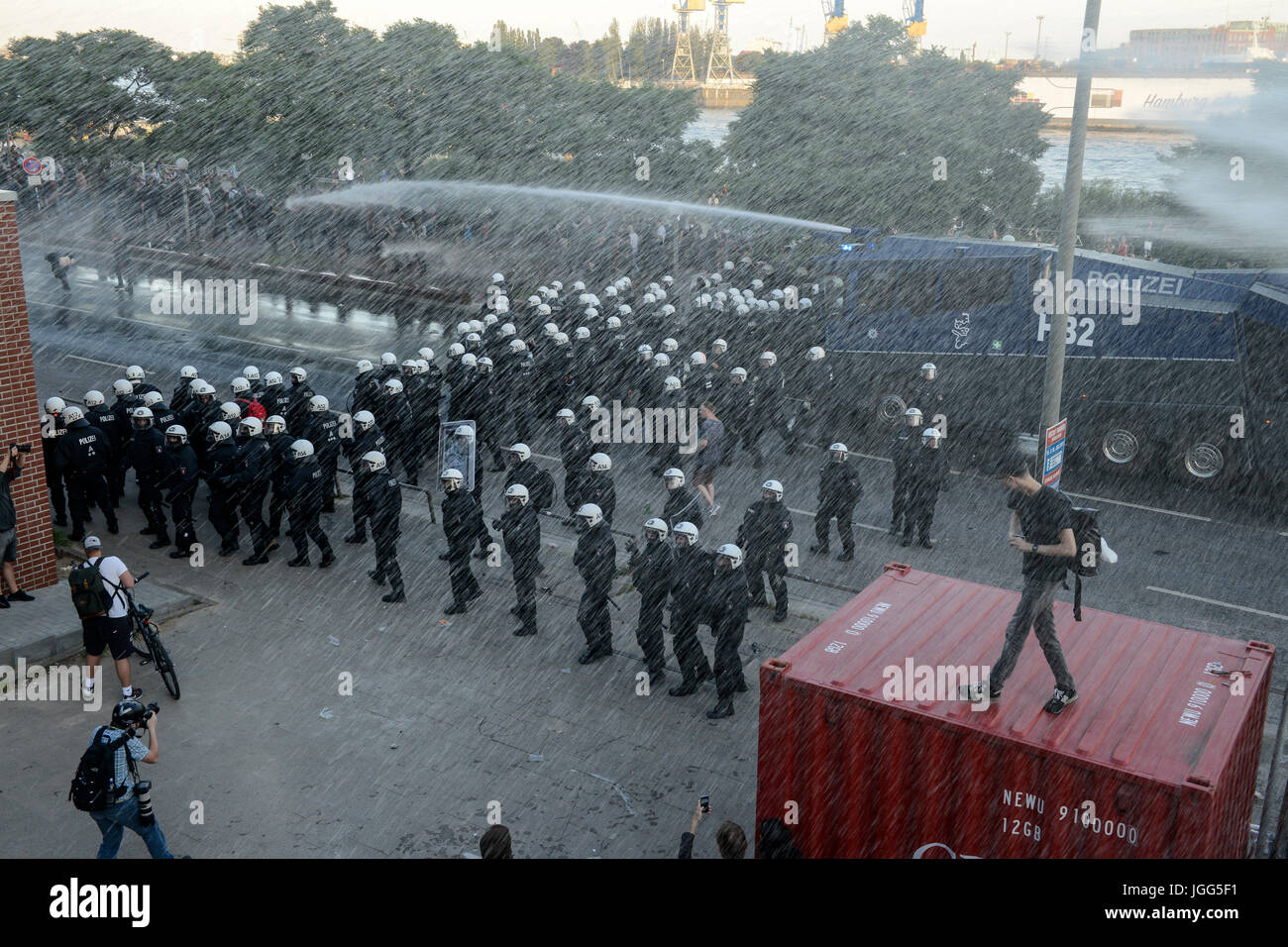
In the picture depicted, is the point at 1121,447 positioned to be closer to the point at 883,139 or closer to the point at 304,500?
the point at 304,500

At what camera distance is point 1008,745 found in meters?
6.67

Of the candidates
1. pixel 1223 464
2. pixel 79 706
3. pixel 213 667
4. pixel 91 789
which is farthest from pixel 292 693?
pixel 1223 464

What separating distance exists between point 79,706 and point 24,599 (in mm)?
2454

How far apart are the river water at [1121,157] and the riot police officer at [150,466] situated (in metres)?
21.6

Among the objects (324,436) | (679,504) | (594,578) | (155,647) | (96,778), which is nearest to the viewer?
(96,778)

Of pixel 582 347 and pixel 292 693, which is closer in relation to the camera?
pixel 292 693

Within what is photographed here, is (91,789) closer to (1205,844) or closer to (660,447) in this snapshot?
(1205,844)

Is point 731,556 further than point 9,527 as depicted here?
No

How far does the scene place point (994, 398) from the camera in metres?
16.9

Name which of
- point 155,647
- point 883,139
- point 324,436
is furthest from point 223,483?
point 883,139

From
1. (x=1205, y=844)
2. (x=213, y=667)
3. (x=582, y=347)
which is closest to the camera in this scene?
(x=1205, y=844)

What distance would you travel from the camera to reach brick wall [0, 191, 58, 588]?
39.3ft

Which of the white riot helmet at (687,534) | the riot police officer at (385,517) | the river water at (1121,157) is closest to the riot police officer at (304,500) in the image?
the riot police officer at (385,517)

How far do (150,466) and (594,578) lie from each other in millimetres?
6481
